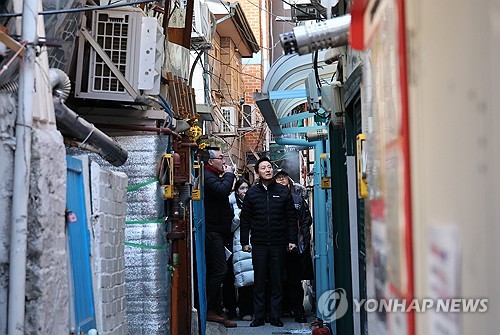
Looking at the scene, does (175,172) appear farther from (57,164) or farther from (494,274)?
(494,274)

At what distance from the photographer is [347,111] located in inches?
264

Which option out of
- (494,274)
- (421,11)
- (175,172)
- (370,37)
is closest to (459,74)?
(421,11)

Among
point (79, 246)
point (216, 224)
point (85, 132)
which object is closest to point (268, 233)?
point (216, 224)

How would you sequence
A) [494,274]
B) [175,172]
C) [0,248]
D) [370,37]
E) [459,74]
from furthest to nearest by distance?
[175,172]
[0,248]
[370,37]
[459,74]
[494,274]

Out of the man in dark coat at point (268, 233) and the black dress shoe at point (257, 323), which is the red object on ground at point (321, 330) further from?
the black dress shoe at point (257, 323)

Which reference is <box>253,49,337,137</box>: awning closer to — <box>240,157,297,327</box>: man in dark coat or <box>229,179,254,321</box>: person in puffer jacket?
<box>240,157,297,327</box>: man in dark coat

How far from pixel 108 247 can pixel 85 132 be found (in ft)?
3.00

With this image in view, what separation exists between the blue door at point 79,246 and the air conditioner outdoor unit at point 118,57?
170 cm

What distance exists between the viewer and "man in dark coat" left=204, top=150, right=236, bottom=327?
31.8ft

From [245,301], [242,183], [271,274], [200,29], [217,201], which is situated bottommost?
[245,301]

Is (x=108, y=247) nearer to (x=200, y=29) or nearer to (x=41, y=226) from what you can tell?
(x=41, y=226)

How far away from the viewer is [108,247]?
530 centimetres

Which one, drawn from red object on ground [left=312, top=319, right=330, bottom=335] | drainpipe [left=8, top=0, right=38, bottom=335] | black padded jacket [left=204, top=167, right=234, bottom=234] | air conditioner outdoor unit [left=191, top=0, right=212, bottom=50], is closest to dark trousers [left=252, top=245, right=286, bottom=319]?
black padded jacket [left=204, top=167, right=234, bottom=234]

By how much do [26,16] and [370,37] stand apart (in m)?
2.00
